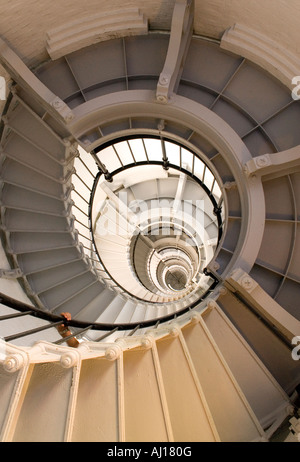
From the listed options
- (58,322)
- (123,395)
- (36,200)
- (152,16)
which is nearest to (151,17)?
(152,16)

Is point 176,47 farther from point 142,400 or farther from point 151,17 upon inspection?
point 142,400

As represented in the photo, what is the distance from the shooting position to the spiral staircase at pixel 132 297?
111 inches

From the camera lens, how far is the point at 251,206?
16.0 feet

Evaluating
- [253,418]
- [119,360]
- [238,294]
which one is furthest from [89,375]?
[238,294]

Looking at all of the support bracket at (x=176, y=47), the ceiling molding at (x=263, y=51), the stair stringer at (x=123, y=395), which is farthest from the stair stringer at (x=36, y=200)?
the stair stringer at (x=123, y=395)

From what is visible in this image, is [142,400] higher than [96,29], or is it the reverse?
[96,29]

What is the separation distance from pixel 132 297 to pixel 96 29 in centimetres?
722

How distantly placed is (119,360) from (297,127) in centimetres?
467

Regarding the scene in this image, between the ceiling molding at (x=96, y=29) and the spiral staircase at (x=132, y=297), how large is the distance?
0.20 m

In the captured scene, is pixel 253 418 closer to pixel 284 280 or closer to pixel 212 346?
pixel 212 346

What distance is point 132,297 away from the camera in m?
9.52

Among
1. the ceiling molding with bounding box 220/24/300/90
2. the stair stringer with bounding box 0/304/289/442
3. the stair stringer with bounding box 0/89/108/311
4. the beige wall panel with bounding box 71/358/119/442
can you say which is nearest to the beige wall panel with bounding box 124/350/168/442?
the stair stringer with bounding box 0/304/289/442

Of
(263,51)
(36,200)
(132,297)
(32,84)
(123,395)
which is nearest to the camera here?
(123,395)

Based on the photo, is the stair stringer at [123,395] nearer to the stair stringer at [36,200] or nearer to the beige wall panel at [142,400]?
the beige wall panel at [142,400]
